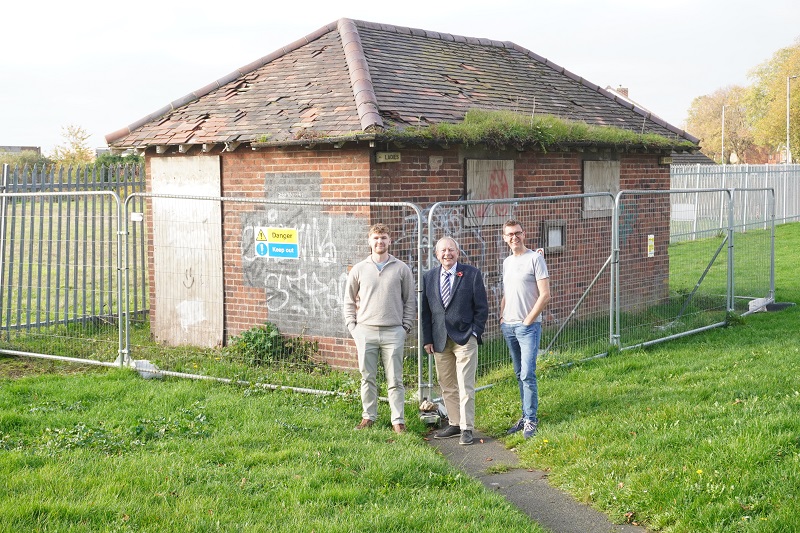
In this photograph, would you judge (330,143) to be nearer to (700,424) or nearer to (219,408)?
(219,408)

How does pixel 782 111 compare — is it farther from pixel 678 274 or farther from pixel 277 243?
pixel 277 243

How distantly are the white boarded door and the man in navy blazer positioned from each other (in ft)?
12.5

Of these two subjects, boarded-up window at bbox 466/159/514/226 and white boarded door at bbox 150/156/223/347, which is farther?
boarded-up window at bbox 466/159/514/226

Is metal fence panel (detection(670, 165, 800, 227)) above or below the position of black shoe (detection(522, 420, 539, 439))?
above

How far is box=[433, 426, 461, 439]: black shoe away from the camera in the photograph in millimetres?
8227

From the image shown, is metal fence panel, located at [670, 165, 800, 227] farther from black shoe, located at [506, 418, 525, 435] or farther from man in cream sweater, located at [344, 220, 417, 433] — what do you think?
man in cream sweater, located at [344, 220, 417, 433]

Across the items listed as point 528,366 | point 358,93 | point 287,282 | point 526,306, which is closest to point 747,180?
point 358,93

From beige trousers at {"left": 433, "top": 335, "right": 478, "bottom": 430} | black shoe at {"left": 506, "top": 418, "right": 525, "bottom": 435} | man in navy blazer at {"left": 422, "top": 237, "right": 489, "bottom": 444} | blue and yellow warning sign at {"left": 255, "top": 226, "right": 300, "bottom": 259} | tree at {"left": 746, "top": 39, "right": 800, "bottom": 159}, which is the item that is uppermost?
tree at {"left": 746, "top": 39, "right": 800, "bottom": 159}

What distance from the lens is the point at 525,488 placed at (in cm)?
682

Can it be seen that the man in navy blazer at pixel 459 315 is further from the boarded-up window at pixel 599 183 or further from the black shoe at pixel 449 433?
the boarded-up window at pixel 599 183

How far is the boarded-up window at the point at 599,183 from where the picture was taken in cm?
1371

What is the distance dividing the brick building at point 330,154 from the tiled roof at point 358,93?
0.10 feet

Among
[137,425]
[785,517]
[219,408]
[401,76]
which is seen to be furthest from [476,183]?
[785,517]

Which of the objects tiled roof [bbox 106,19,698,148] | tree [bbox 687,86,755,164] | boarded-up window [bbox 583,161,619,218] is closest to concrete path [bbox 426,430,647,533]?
tiled roof [bbox 106,19,698,148]
